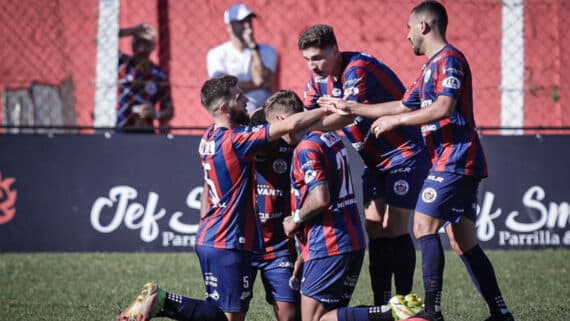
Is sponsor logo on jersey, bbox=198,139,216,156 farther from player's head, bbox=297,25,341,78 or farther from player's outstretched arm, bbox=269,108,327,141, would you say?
player's head, bbox=297,25,341,78

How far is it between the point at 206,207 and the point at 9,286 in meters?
2.60

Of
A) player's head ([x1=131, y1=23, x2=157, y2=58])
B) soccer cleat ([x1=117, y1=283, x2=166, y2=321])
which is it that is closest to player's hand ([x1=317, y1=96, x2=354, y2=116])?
soccer cleat ([x1=117, y1=283, x2=166, y2=321])

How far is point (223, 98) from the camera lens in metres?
5.59

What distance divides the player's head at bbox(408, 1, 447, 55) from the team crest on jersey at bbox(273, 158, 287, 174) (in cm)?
117

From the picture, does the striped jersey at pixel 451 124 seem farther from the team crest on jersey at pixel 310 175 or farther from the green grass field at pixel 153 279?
the green grass field at pixel 153 279

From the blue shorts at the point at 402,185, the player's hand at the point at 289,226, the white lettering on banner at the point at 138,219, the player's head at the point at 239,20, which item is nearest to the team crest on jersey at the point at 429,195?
the blue shorts at the point at 402,185

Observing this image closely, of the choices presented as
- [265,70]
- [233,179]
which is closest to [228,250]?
[233,179]

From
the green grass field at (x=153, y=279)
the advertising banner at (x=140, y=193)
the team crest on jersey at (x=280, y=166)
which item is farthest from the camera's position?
the advertising banner at (x=140, y=193)

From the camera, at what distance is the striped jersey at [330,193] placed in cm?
534

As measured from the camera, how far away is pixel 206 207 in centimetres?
591

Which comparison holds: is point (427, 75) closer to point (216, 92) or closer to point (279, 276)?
point (216, 92)

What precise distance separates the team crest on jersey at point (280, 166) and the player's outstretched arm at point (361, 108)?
1.54ft

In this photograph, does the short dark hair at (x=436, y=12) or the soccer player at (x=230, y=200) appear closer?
the soccer player at (x=230, y=200)

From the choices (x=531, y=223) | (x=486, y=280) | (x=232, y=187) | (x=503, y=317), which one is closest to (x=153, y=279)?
(x=232, y=187)
